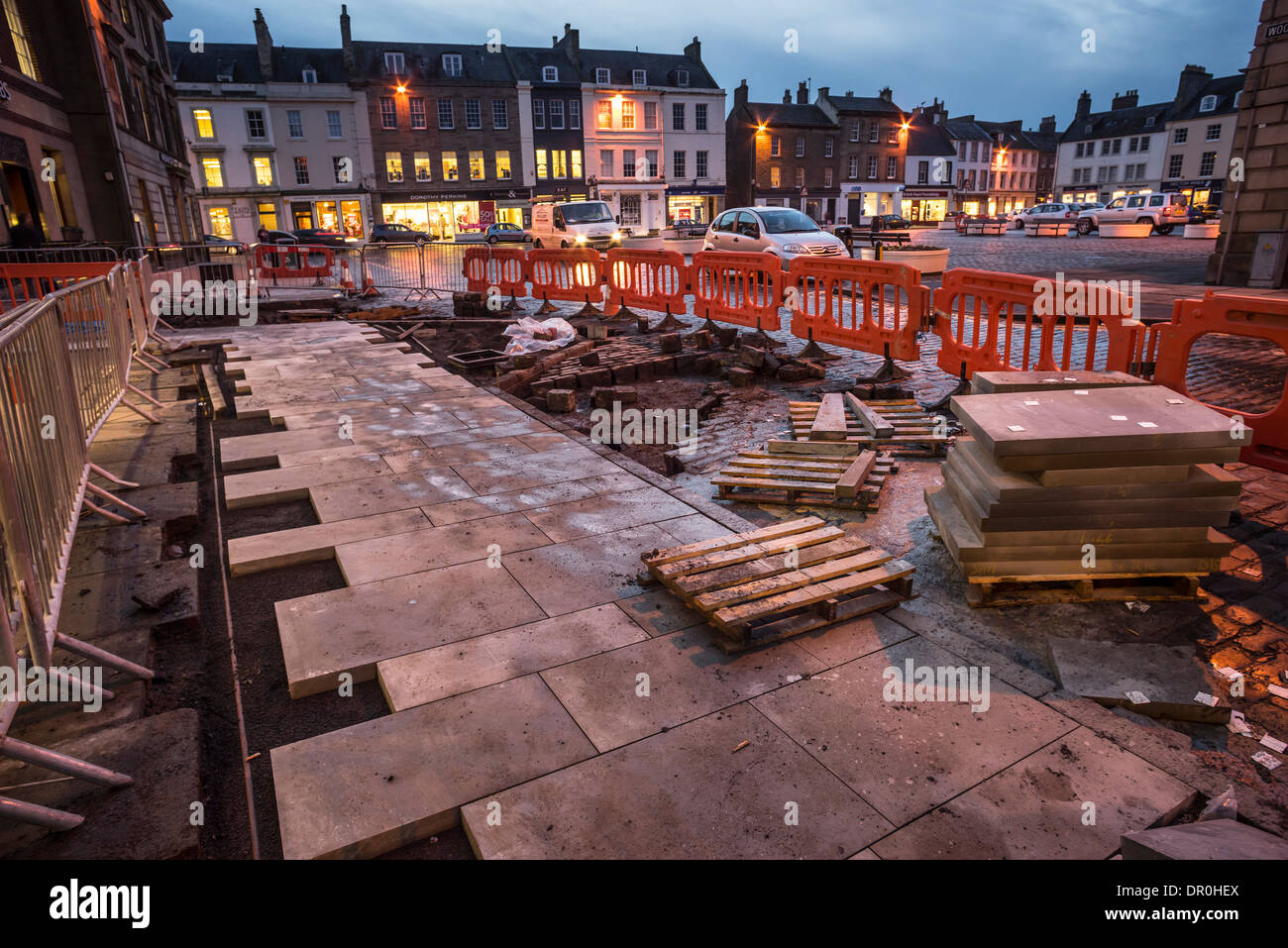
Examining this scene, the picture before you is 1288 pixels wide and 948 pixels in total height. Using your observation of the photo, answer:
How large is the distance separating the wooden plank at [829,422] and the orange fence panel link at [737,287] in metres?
4.00

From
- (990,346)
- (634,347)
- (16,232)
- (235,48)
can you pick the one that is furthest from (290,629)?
(235,48)

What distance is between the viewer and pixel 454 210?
2024 inches

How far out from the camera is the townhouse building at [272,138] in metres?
46.2

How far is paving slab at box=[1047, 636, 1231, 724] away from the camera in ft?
Answer: 10.8

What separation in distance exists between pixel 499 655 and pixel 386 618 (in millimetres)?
784

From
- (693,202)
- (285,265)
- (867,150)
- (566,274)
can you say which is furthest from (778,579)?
(867,150)

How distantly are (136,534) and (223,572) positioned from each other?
0.79m

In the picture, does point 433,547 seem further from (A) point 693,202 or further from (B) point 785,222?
(A) point 693,202

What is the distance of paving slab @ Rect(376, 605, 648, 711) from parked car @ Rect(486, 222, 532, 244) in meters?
37.7

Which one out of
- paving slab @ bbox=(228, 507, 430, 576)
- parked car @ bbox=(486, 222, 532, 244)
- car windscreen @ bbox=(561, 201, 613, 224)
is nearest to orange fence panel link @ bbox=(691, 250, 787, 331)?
paving slab @ bbox=(228, 507, 430, 576)

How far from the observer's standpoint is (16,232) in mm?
16188

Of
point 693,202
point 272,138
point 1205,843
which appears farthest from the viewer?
point 693,202

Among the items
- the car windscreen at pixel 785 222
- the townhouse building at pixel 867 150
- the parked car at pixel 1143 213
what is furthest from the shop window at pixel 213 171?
the parked car at pixel 1143 213

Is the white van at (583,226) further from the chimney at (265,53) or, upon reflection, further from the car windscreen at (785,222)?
the chimney at (265,53)
